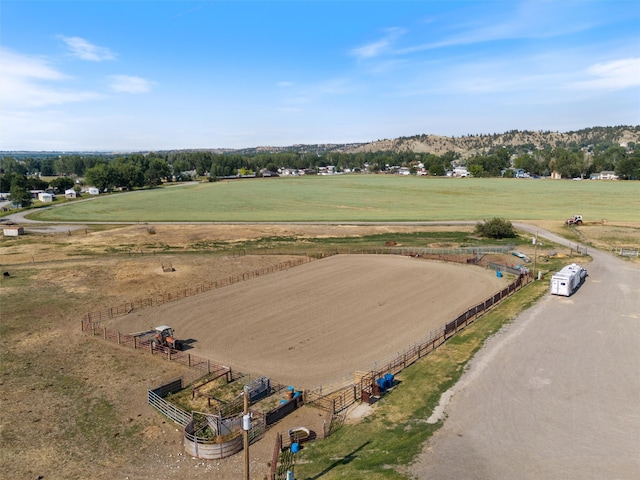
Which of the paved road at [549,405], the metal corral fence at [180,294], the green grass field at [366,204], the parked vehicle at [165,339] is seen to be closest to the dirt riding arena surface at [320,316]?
the parked vehicle at [165,339]

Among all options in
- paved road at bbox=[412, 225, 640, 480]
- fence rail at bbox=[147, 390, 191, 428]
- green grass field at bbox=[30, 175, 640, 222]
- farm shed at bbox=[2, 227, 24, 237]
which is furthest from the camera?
green grass field at bbox=[30, 175, 640, 222]

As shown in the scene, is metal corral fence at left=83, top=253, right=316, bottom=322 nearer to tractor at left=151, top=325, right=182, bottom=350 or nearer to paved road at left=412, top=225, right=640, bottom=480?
tractor at left=151, top=325, right=182, bottom=350

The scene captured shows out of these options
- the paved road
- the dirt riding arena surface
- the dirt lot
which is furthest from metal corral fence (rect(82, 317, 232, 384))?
the paved road

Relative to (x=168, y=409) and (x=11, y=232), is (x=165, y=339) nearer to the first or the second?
(x=168, y=409)

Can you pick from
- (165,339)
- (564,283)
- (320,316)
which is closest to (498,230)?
(564,283)

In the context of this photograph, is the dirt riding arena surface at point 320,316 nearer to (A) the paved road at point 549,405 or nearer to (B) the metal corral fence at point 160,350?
(B) the metal corral fence at point 160,350

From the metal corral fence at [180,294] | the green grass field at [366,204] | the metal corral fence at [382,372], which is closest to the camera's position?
the metal corral fence at [382,372]
